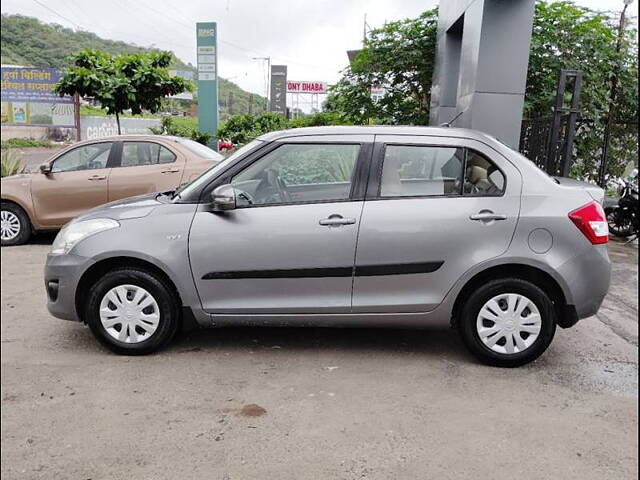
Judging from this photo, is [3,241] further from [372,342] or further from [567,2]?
[567,2]

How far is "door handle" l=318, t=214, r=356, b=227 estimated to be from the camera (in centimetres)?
387

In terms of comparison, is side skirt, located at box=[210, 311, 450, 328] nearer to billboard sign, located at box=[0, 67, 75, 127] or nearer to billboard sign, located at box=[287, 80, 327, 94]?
billboard sign, located at box=[0, 67, 75, 127]

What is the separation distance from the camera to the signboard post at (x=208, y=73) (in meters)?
19.3

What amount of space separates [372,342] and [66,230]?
2.37 m

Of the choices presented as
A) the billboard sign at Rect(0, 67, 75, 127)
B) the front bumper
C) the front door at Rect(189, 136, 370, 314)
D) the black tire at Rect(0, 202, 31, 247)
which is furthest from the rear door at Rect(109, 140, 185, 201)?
the billboard sign at Rect(0, 67, 75, 127)

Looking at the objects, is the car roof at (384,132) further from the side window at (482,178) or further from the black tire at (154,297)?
the black tire at (154,297)

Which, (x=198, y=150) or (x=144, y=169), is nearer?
(x=144, y=169)

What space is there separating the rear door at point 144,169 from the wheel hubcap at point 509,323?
489 centimetres

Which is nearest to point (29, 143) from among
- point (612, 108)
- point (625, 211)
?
point (612, 108)

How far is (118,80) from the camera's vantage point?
35.6 ft

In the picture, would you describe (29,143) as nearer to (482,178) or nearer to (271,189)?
(271,189)

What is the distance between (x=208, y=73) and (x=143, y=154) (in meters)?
12.8

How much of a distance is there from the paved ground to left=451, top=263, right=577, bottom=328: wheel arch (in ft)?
1.38

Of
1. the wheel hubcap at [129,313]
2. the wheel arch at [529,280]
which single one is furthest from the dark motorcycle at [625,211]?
the wheel hubcap at [129,313]
